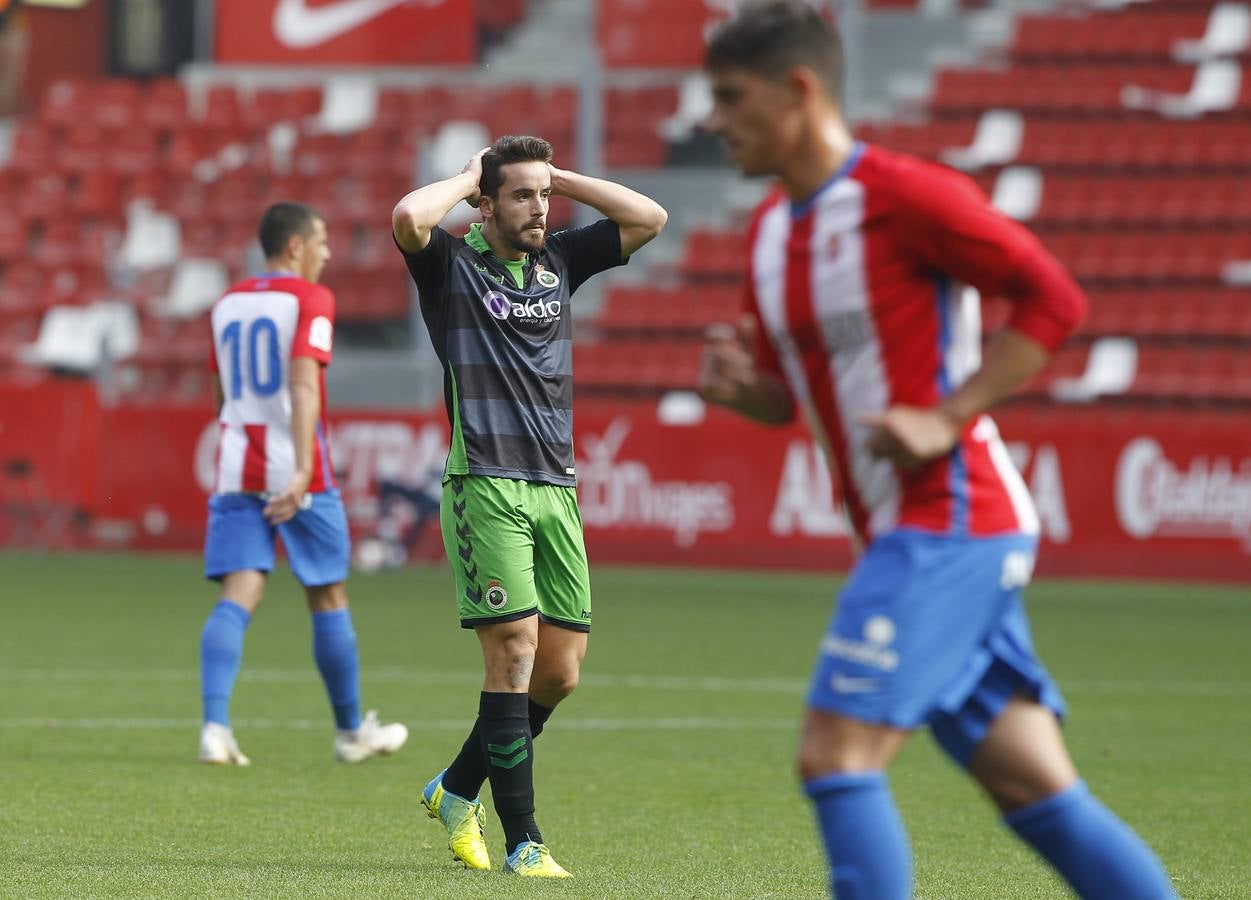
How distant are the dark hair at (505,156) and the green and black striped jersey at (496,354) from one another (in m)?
0.19

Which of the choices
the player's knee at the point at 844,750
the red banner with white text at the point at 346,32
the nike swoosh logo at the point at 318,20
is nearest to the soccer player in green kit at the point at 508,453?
the player's knee at the point at 844,750

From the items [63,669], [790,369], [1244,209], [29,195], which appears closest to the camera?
[790,369]

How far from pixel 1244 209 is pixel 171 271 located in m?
12.3

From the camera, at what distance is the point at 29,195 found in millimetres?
27062

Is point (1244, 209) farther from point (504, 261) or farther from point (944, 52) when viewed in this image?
point (504, 261)

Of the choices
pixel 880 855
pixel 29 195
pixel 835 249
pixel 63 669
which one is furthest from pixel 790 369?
pixel 29 195

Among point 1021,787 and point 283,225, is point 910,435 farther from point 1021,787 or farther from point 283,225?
point 283,225

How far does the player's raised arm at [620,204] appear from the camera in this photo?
239 inches

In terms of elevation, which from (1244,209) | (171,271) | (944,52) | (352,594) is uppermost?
(944,52)

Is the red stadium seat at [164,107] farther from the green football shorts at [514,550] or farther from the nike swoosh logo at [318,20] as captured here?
the green football shorts at [514,550]

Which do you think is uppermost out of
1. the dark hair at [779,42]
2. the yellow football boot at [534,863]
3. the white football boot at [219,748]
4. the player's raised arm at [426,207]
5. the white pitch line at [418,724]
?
the dark hair at [779,42]

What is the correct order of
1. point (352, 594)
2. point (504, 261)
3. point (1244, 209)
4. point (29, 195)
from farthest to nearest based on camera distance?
1. point (29, 195)
2. point (1244, 209)
3. point (352, 594)
4. point (504, 261)

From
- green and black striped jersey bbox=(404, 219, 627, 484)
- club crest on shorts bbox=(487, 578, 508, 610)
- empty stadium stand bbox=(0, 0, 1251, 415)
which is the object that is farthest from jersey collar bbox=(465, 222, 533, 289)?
empty stadium stand bbox=(0, 0, 1251, 415)

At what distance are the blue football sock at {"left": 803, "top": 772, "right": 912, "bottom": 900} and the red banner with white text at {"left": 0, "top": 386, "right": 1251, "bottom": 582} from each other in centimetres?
1443
